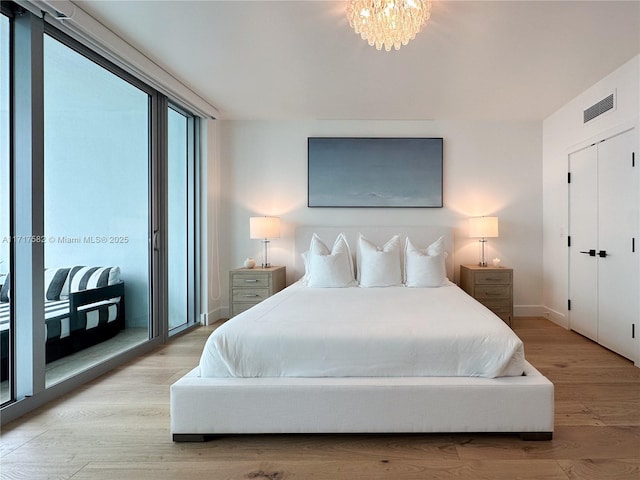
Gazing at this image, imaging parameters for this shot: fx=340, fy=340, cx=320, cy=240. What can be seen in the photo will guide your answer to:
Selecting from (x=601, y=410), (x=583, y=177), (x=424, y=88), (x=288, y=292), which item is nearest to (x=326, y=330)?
(x=288, y=292)

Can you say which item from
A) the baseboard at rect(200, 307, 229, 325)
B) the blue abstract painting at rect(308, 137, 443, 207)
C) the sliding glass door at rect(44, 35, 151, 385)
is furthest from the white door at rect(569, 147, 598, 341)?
the sliding glass door at rect(44, 35, 151, 385)

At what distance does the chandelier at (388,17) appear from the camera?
193 cm

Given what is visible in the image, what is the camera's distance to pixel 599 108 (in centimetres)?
323

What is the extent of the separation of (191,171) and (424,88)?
9.02ft

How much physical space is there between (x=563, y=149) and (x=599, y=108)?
2.17ft

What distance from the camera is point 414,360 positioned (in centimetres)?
178

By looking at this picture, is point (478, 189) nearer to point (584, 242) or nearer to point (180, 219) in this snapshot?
point (584, 242)

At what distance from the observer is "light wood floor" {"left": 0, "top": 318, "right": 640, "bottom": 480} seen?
1543mm

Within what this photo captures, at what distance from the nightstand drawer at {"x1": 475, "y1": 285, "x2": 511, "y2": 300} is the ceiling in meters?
2.02

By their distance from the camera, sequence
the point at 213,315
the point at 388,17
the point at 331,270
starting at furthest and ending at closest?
the point at 213,315 → the point at 331,270 → the point at 388,17

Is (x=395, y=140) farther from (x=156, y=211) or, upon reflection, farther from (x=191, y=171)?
(x=156, y=211)

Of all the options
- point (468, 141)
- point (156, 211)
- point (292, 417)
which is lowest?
point (292, 417)

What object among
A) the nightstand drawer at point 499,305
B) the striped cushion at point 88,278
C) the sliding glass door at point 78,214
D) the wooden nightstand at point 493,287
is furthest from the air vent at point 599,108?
the striped cushion at point 88,278

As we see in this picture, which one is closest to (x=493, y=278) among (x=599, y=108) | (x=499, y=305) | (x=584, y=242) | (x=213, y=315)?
(x=499, y=305)
